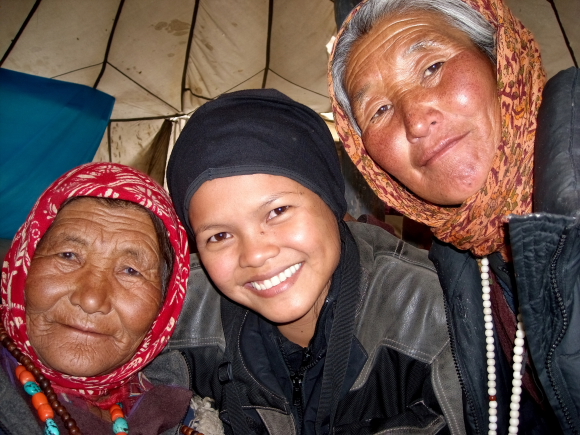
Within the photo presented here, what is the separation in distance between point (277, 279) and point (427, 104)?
736mm

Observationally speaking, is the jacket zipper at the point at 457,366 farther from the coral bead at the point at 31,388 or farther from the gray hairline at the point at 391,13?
the coral bead at the point at 31,388

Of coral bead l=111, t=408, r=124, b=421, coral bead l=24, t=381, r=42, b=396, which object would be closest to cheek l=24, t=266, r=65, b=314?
coral bead l=24, t=381, r=42, b=396

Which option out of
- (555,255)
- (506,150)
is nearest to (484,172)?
(506,150)

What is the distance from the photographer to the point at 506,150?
1.26m

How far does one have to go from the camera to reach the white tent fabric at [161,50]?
572cm

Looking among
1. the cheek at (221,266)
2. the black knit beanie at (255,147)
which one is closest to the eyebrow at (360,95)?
the black knit beanie at (255,147)

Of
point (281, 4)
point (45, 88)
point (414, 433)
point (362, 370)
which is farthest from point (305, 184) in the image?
point (45, 88)

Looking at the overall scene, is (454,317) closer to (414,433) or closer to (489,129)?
(414,433)

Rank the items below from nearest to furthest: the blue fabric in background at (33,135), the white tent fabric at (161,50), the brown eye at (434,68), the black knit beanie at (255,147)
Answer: the brown eye at (434,68) < the black knit beanie at (255,147) < the blue fabric in background at (33,135) < the white tent fabric at (161,50)

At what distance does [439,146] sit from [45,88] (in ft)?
20.0

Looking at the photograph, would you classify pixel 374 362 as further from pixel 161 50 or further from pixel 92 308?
pixel 161 50

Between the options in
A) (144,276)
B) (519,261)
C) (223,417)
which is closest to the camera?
(519,261)

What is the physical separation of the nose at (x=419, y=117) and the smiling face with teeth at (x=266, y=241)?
0.42 meters

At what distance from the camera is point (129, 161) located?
22.8ft
